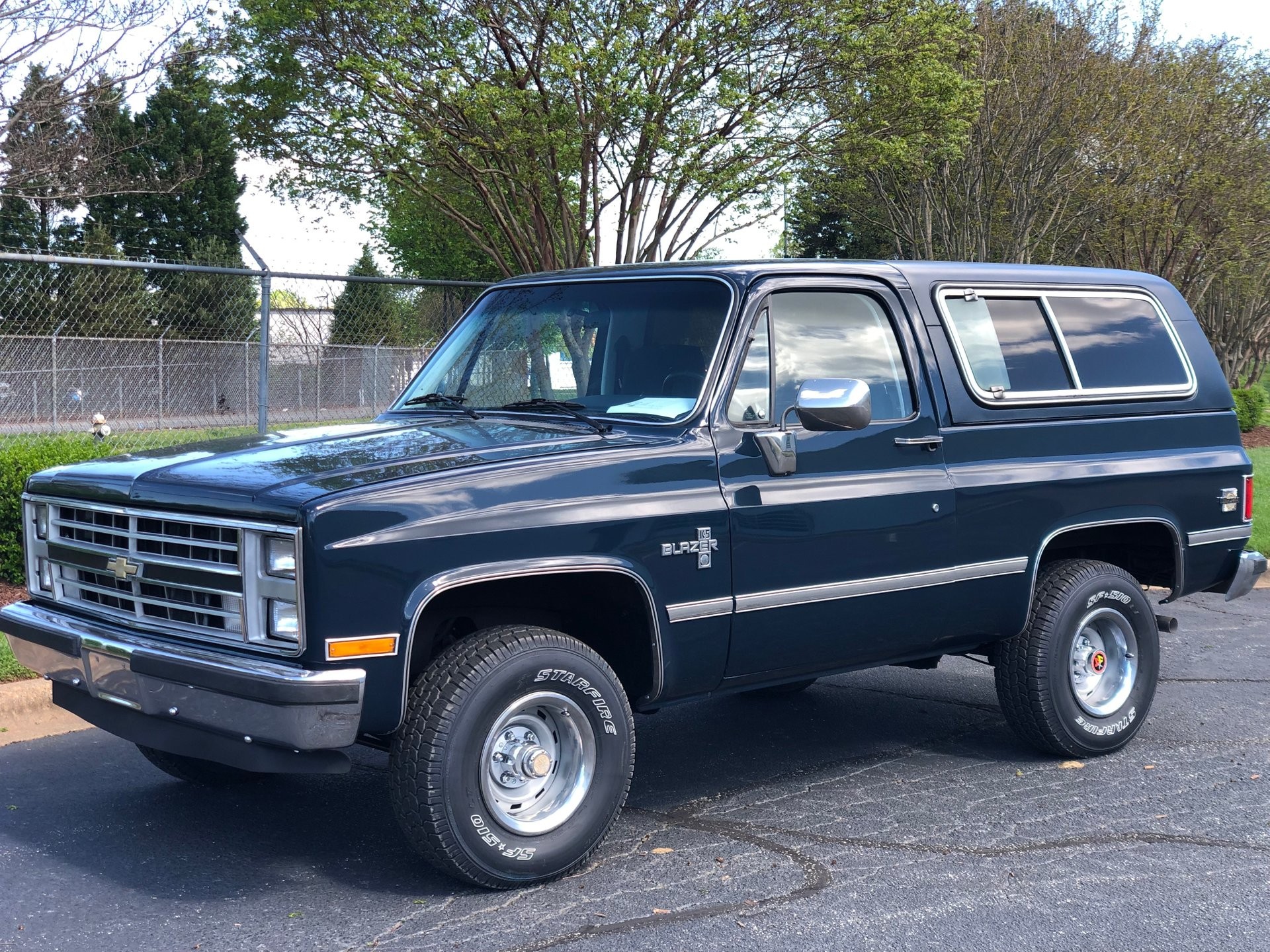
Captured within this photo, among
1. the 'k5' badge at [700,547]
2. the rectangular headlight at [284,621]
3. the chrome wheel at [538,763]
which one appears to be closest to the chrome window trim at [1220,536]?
the 'k5' badge at [700,547]

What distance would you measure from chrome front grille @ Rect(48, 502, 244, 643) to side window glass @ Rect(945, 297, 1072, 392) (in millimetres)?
3164

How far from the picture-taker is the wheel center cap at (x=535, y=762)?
171 inches

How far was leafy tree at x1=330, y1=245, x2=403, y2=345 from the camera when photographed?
11.3 metres

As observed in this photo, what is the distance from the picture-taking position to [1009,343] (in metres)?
5.80

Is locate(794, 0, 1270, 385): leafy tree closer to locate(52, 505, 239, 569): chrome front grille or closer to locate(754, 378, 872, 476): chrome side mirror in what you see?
locate(754, 378, 872, 476): chrome side mirror

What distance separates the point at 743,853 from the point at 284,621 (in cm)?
184

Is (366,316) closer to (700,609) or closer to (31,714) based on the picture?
(31,714)

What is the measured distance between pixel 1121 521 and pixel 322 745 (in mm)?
3729

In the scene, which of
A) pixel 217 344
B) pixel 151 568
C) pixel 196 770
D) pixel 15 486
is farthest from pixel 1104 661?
pixel 217 344

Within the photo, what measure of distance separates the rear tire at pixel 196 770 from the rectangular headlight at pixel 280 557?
5.23 feet

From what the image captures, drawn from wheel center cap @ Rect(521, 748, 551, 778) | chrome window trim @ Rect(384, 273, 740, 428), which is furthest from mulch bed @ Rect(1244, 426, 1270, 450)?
wheel center cap @ Rect(521, 748, 551, 778)

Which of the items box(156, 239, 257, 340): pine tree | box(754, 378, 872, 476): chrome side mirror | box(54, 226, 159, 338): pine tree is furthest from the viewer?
box(54, 226, 159, 338): pine tree

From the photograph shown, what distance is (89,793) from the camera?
17.4 ft

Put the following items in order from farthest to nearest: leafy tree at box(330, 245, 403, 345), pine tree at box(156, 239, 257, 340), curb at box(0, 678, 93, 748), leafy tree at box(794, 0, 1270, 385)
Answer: leafy tree at box(794, 0, 1270, 385) → pine tree at box(156, 239, 257, 340) → leafy tree at box(330, 245, 403, 345) → curb at box(0, 678, 93, 748)
